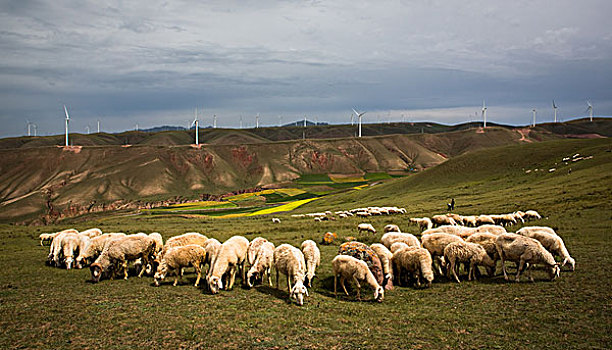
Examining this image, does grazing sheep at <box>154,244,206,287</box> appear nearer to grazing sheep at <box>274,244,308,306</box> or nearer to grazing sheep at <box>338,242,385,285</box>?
grazing sheep at <box>274,244,308,306</box>

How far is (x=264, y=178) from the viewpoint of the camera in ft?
455

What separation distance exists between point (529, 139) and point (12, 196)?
197537 millimetres

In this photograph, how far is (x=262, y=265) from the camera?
61.9ft

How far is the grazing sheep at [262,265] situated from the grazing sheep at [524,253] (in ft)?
34.5

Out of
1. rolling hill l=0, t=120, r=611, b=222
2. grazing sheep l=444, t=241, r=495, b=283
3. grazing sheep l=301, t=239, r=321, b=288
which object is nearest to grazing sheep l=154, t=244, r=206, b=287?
grazing sheep l=301, t=239, r=321, b=288

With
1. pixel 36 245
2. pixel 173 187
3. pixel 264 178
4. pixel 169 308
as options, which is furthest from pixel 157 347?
pixel 264 178

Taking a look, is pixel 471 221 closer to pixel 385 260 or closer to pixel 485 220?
pixel 485 220

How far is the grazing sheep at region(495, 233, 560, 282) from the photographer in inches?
682

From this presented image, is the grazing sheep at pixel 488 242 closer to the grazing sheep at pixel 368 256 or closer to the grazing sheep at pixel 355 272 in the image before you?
the grazing sheep at pixel 368 256

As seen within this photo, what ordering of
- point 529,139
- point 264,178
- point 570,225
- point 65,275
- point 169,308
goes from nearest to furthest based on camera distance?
point 169,308, point 65,275, point 570,225, point 264,178, point 529,139

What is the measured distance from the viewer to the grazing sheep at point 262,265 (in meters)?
18.5

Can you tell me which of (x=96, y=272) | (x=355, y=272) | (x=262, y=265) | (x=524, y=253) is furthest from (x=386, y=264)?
(x=96, y=272)

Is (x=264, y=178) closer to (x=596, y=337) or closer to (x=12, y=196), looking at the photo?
(x=12, y=196)

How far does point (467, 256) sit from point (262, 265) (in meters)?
9.35
